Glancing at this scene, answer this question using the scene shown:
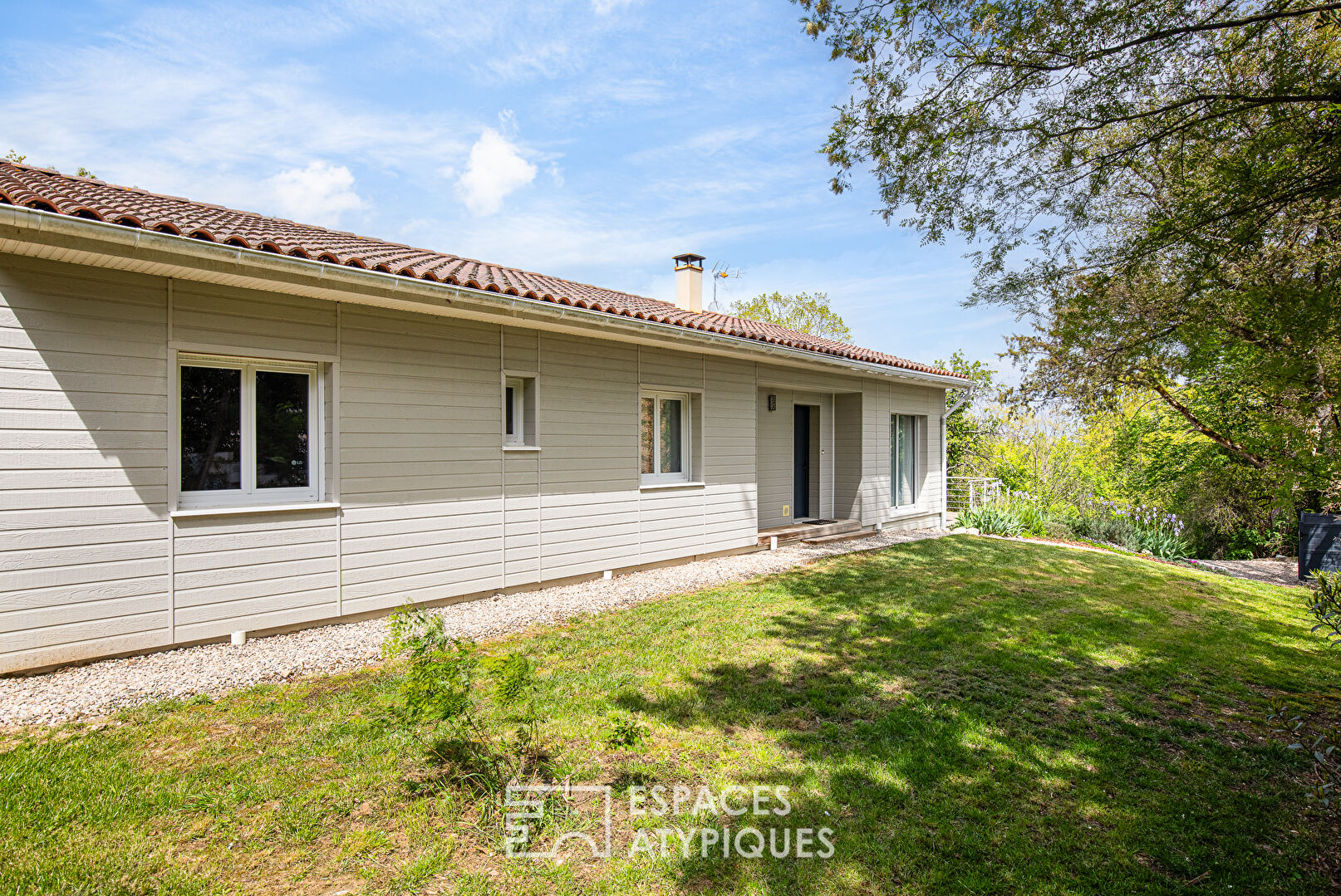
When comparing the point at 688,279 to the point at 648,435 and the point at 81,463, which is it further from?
the point at 81,463

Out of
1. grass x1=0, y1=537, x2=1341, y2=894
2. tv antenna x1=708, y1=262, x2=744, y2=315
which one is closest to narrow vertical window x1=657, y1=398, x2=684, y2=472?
grass x1=0, y1=537, x2=1341, y2=894

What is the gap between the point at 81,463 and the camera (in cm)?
489

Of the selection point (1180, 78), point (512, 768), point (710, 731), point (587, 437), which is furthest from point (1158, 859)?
point (587, 437)

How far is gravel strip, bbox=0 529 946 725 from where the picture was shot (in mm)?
4273

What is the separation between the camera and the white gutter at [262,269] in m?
4.30

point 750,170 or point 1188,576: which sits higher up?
point 750,170

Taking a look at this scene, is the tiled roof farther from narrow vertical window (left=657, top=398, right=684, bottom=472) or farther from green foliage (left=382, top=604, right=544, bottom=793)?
green foliage (left=382, top=604, right=544, bottom=793)

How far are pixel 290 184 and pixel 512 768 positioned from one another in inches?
1027

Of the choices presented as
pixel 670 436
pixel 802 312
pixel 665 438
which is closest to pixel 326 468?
pixel 665 438

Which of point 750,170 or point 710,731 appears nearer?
point 710,731

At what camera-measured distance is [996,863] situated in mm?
2744

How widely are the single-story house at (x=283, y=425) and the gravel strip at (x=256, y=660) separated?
0.58ft

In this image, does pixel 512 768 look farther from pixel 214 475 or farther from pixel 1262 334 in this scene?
pixel 1262 334

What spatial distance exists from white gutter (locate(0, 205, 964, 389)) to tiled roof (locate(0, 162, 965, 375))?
0.07 metres
